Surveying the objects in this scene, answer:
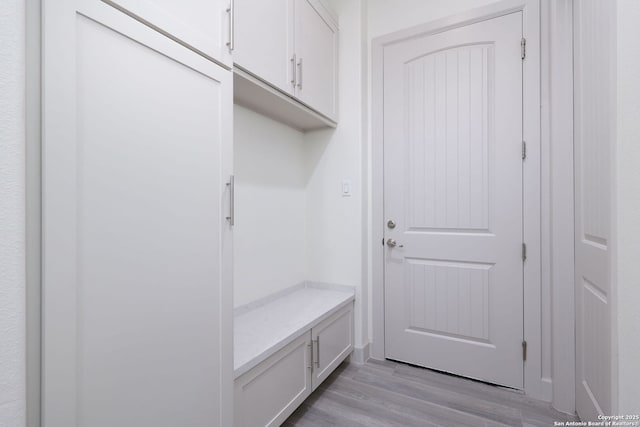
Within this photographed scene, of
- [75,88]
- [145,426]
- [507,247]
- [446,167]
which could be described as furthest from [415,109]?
[145,426]

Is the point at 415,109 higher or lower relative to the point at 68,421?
higher

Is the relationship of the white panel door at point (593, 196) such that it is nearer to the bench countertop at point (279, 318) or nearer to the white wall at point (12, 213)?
the bench countertop at point (279, 318)

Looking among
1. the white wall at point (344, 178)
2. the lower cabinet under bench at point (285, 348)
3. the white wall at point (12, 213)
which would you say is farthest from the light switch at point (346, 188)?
the white wall at point (12, 213)

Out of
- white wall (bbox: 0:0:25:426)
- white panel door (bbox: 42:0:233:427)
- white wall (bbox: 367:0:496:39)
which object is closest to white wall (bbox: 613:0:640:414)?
white wall (bbox: 367:0:496:39)

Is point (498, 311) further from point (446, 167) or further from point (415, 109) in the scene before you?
point (415, 109)

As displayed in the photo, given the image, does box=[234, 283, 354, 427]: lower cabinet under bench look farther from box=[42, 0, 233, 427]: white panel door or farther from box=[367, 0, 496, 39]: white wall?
box=[367, 0, 496, 39]: white wall

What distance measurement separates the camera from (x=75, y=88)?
2.13 ft

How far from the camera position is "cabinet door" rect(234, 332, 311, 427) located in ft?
3.85

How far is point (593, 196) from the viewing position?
1259 millimetres

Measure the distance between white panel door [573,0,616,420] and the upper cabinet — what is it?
1305 mm

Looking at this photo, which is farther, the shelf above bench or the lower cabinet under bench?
the shelf above bench

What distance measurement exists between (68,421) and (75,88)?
73cm

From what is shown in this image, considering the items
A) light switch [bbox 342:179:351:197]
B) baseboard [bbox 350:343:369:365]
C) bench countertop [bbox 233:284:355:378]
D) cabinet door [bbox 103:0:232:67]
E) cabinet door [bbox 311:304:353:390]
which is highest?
cabinet door [bbox 103:0:232:67]

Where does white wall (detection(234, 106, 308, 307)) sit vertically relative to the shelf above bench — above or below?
below
